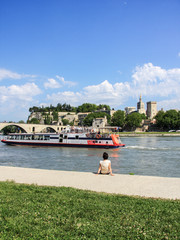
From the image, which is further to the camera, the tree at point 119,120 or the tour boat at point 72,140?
the tree at point 119,120

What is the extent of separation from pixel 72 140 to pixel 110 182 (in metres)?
36.7

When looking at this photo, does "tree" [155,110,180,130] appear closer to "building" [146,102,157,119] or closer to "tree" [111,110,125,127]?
"tree" [111,110,125,127]

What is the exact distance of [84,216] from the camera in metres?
6.07

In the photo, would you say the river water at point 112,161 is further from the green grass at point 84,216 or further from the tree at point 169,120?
the tree at point 169,120

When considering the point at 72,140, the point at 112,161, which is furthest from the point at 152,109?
the point at 112,161

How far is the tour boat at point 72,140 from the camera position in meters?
44.0

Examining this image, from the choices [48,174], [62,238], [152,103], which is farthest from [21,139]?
[152,103]

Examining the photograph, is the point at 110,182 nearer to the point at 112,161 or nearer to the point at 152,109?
the point at 112,161

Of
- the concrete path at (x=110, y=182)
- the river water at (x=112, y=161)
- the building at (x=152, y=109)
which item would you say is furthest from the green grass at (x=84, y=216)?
the building at (x=152, y=109)

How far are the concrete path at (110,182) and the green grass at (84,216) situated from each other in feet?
3.56

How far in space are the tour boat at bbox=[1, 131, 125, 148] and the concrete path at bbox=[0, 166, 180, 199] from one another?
104 feet

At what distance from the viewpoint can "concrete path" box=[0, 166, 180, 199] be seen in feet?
28.6

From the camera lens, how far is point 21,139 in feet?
171

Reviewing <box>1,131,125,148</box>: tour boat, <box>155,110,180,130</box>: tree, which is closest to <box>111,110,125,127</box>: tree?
<box>155,110,180,130</box>: tree
